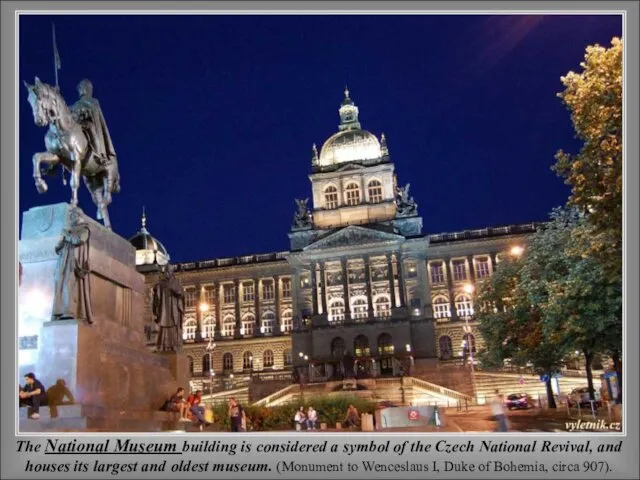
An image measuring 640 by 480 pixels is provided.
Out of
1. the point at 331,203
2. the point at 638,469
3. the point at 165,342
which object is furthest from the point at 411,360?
the point at 638,469

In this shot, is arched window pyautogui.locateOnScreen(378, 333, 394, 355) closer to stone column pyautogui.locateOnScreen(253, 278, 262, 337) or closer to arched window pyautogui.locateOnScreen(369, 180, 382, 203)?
stone column pyautogui.locateOnScreen(253, 278, 262, 337)

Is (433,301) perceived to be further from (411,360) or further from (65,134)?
(65,134)

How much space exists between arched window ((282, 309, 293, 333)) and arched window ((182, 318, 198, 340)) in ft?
40.5

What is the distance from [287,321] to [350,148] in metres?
24.9

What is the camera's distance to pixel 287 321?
84000mm

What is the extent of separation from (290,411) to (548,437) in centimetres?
1633

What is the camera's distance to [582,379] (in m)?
54.7

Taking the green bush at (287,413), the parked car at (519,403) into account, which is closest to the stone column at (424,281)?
the parked car at (519,403)

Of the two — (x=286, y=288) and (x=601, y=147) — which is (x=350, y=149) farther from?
(x=601, y=147)

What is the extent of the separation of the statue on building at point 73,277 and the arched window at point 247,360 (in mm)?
69861

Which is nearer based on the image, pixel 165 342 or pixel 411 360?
pixel 165 342

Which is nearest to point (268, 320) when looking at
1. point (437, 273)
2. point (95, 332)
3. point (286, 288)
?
point (286, 288)

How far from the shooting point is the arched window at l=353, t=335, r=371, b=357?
7431 cm

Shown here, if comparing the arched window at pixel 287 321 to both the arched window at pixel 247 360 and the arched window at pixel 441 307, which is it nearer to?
the arched window at pixel 247 360
